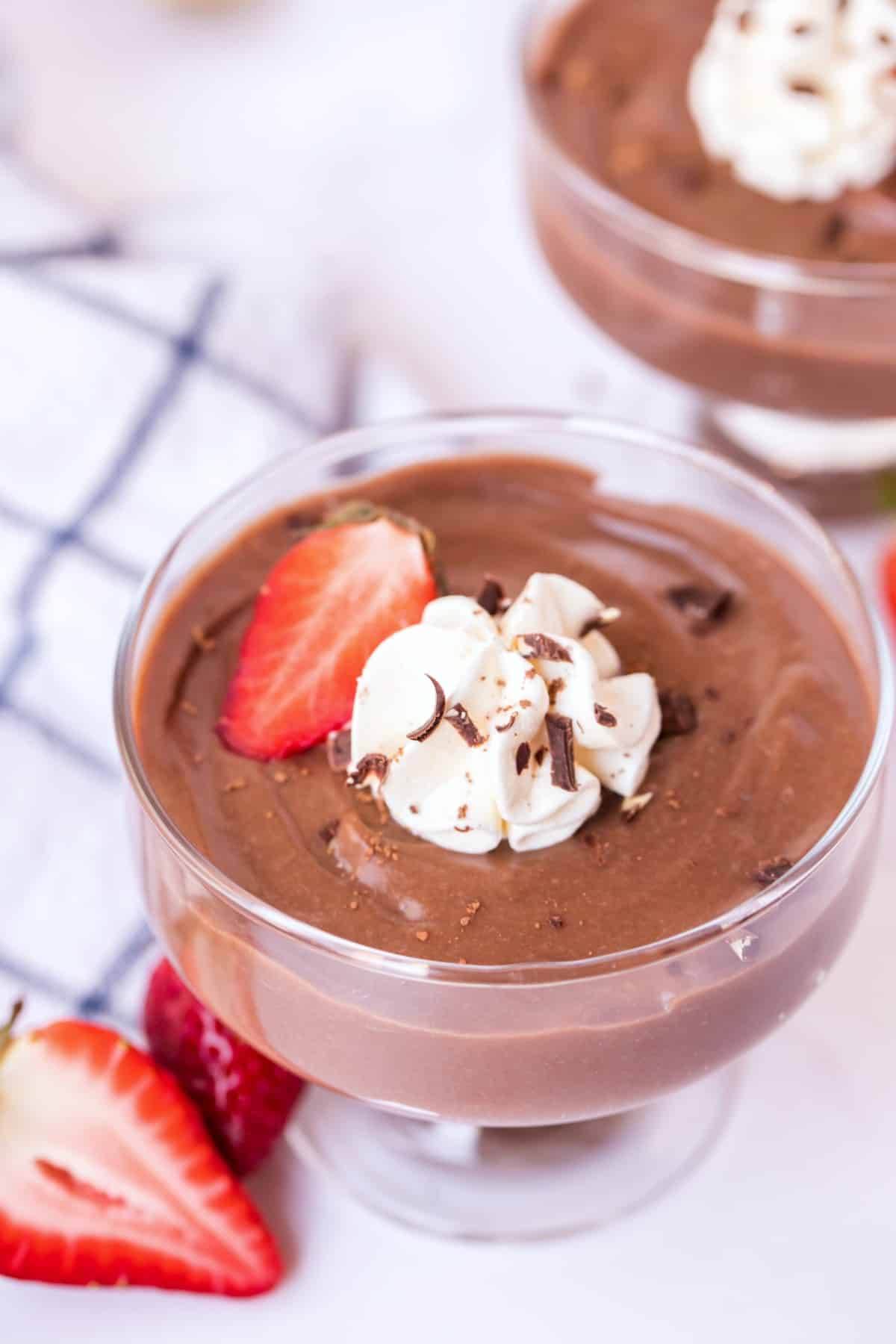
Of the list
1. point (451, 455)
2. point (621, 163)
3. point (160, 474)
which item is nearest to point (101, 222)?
point (160, 474)

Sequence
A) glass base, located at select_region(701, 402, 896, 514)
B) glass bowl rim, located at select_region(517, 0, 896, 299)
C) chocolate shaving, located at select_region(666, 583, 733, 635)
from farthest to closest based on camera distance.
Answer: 1. glass base, located at select_region(701, 402, 896, 514)
2. glass bowl rim, located at select_region(517, 0, 896, 299)
3. chocolate shaving, located at select_region(666, 583, 733, 635)

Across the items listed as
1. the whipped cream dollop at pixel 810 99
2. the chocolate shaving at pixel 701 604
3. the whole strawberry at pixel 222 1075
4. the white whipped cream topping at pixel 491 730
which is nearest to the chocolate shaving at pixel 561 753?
the white whipped cream topping at pixel 491 730

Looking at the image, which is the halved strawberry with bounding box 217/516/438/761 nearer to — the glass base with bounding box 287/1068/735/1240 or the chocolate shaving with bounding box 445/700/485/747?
the chocolate shaving with bounding box 445/700/485/747

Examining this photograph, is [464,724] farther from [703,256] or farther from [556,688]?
[703,256]

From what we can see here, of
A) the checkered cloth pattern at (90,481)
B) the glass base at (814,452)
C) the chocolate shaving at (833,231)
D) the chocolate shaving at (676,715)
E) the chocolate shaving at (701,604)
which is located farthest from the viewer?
the glass base at (814,452)

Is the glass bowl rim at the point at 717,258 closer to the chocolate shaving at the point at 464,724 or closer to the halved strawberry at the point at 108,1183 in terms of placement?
the chocolate shaving at the point at 464,724

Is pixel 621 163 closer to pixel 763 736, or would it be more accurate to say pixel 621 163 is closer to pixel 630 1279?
pixel 763 736

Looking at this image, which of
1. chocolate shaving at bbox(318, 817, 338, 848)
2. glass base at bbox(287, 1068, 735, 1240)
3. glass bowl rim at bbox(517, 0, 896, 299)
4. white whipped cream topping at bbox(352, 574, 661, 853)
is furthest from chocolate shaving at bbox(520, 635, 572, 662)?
glass bowl rim at bbox(517, 0, 896, 299)
